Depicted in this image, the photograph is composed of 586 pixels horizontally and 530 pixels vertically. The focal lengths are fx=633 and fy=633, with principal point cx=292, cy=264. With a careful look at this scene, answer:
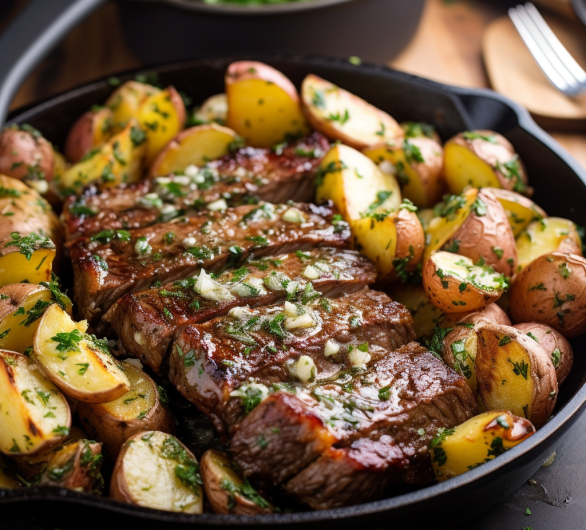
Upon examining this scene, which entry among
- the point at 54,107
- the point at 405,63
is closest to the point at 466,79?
the point at 405,63

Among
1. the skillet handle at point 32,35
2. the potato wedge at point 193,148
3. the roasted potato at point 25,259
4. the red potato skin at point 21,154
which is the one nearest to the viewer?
the roasted potato at point 25,259

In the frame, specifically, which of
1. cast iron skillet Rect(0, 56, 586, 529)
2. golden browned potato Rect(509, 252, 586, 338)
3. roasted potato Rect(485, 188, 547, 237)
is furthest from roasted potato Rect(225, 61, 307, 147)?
golden browned potato Rect(509, 252, 586, 338)

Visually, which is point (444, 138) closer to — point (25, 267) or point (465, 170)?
point (465, 170)

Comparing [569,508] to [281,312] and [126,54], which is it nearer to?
[281,312]

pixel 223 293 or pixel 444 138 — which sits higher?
pixel 444 138

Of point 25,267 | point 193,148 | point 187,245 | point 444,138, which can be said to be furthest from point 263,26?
point 25,267

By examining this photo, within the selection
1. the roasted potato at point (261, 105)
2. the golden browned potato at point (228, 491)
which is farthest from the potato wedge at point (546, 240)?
the golden browned potato at point (228, 491)

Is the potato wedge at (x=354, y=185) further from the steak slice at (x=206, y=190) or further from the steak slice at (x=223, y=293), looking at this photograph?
the steak slice at (x=223, y=293)
